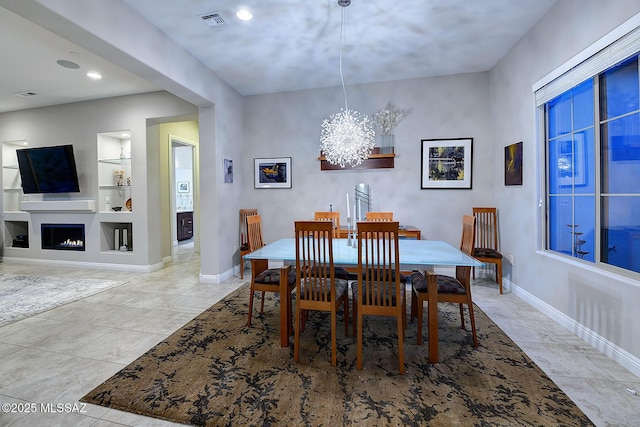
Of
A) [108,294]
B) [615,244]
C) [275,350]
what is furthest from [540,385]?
[108,294]

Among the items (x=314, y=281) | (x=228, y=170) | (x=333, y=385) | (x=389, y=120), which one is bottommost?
(x=333, y=385)

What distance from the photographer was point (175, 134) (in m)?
5.71

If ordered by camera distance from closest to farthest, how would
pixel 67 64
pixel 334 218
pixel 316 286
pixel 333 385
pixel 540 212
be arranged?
pixel 333 385
pixel 316 286
pixel 540 212
pixel 67 64
pixel 334 218

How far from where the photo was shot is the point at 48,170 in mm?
5109

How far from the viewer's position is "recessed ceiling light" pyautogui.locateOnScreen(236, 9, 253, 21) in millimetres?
2682

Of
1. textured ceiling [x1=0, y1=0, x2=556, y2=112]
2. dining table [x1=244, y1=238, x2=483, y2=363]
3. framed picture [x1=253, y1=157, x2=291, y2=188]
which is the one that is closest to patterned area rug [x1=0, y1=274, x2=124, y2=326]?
framed picture [x1=253, y1=157, x2=291, y2=188]

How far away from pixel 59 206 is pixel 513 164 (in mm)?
7249

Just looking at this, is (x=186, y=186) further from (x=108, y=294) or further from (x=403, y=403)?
(x=403, y=403)

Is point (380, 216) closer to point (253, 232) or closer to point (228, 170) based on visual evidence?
point (253, 232)

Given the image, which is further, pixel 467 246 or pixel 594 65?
pixel 467 246

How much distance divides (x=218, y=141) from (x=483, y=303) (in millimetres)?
4099

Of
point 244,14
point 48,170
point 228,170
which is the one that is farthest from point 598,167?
point 48,170

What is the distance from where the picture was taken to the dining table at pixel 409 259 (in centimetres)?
210

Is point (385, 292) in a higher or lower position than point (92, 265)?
higher
